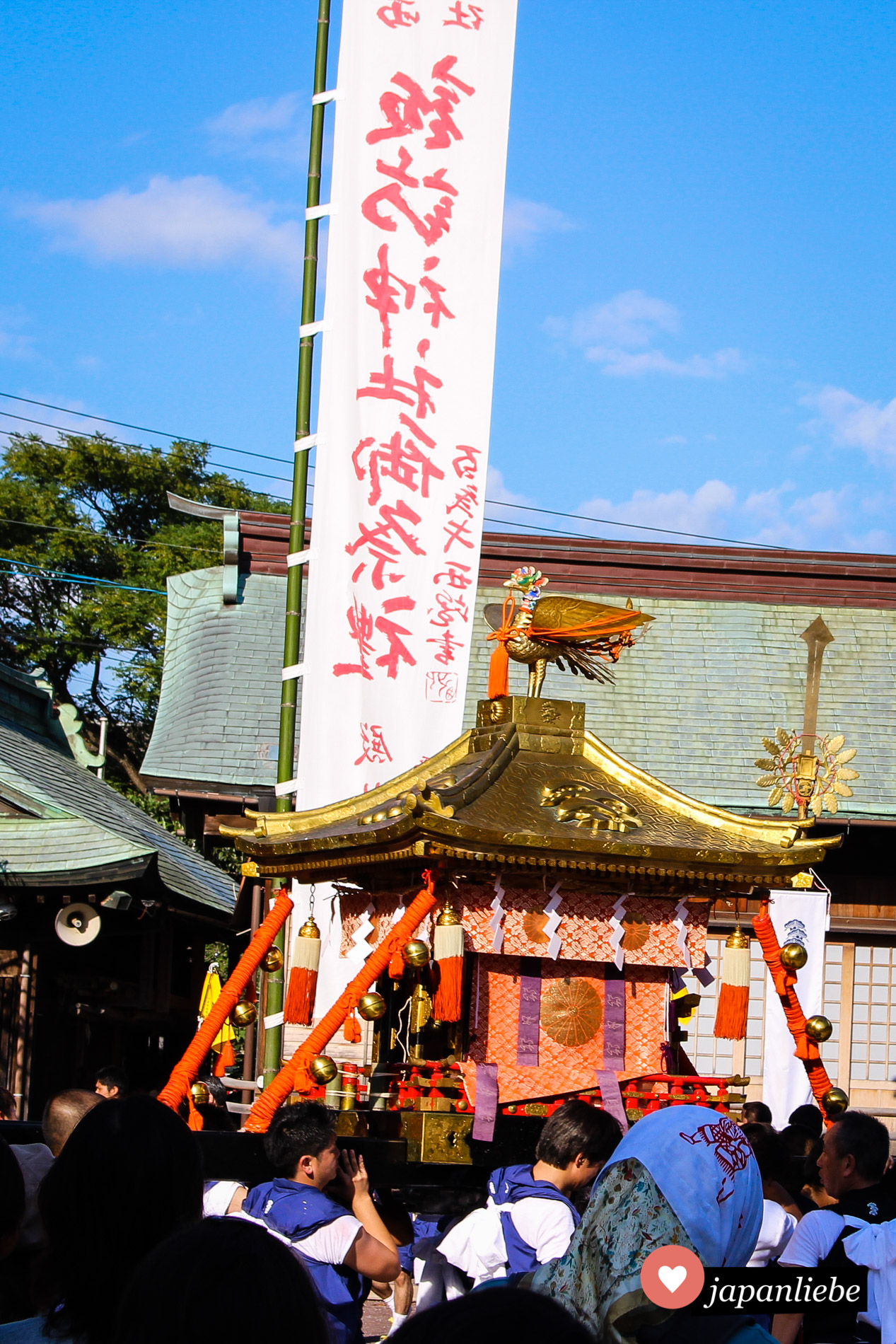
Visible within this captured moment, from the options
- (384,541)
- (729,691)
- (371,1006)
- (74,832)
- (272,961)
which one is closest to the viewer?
(371,1006)

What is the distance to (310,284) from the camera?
382 inches

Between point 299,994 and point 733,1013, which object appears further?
point 299,994

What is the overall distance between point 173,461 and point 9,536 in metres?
4.31

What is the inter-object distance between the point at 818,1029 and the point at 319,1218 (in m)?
3.80

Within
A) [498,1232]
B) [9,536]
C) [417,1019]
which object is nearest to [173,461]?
[9,536]

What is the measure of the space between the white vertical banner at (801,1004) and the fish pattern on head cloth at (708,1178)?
9.56 m

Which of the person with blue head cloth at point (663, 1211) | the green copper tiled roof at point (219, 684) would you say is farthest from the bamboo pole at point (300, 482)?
the person with blue head cloth at point (663, 1211)

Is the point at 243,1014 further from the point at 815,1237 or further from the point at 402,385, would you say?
the point at 402,385

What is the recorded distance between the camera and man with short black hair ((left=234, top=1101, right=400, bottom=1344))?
421 centimetres

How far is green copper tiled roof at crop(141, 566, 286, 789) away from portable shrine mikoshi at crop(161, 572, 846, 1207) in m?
5.11

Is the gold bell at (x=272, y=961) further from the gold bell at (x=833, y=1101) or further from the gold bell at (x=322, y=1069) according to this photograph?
the gold bell at (x=833, y=1101)

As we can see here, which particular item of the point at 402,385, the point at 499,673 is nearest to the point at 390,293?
the point at 402,385

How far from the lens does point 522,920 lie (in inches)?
286

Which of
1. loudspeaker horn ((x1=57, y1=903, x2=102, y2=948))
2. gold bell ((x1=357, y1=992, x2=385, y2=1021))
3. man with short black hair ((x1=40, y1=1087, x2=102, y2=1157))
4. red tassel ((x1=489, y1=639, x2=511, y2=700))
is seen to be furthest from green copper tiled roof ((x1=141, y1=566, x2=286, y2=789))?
man with short black hair ((x1=40, y1=1087, x2=102, y2=1157))
